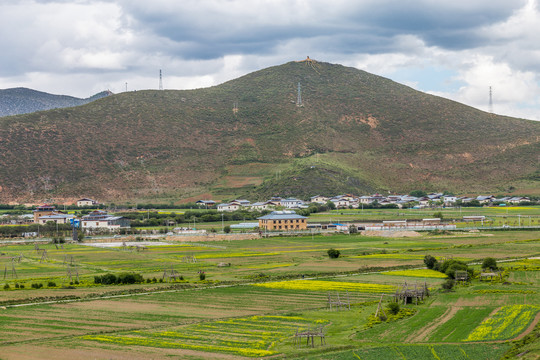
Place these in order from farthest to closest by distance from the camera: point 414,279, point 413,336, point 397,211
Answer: point 397,211 < point 414,279 < point 413,336

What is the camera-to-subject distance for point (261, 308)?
132 feet

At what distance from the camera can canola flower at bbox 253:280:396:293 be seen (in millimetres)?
47191

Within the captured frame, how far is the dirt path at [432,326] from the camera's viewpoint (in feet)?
107

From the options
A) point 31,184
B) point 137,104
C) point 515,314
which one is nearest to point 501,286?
point 515,314

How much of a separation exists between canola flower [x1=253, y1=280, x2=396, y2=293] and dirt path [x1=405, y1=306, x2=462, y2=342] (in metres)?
7.10

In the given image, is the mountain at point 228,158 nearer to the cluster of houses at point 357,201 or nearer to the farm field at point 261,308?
the cluster of houses at point 357,201

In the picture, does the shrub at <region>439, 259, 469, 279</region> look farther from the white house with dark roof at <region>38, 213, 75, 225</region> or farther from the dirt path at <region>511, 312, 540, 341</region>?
the white house with dark roof at <region>38, 213, 75, 225</region>

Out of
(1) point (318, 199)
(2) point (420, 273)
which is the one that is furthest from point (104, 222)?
(2) point (420, 273)

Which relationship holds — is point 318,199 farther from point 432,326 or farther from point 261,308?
point 432,326

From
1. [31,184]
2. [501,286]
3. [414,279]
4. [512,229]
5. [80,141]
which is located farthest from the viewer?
[80,141]

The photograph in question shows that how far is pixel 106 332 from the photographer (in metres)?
33.9

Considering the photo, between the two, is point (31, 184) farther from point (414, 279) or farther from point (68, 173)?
point (414, 279)

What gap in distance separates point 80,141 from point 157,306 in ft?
460

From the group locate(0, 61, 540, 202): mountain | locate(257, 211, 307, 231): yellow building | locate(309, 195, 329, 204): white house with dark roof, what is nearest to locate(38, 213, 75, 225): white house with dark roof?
locate(257, 211, 307, 231): yellow building
